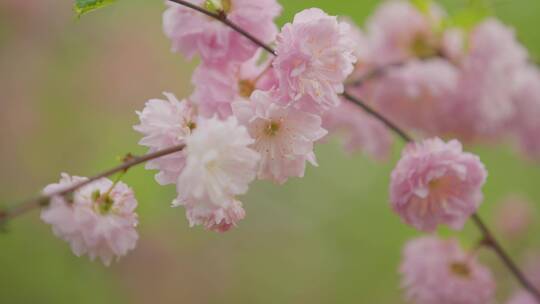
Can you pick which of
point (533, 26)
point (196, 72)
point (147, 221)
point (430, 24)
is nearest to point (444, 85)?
point (430, 24)

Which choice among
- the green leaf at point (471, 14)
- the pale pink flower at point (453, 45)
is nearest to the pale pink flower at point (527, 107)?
the pale pink flower at point (453, 45)

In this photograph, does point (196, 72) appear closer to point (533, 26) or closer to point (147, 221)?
point (147, 221)

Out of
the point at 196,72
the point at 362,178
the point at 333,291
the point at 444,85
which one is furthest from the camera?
the point at 362,178

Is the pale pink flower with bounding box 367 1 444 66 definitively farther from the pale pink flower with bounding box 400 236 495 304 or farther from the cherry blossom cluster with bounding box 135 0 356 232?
the cherry blossom cluster with bounding box 135 0 356 232

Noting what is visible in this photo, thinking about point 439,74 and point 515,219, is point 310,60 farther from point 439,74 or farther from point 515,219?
point 515,219

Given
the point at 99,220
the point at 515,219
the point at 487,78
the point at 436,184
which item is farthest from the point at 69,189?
the point at 515,219

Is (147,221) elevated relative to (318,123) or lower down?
elevated

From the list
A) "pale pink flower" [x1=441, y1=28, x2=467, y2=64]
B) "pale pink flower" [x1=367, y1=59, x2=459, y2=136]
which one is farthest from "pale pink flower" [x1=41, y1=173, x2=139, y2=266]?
"pale pink flower" [x1=441, y1=28, x2=467, y2=64]

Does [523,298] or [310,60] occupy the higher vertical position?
[310,60]
